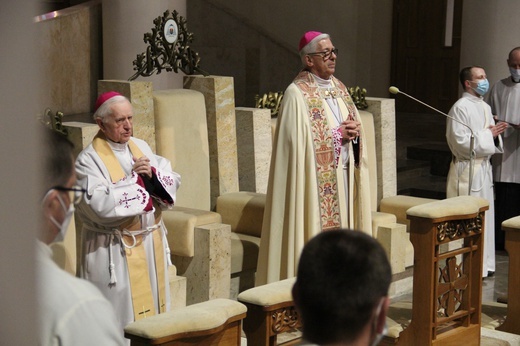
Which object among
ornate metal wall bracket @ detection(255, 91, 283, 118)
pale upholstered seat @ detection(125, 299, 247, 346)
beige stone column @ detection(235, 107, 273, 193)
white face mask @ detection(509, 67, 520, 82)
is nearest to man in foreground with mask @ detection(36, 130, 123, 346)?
pale upholstered seat @ detection(125, 299, 247, 346)

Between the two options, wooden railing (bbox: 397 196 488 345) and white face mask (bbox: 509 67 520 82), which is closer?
wooden railing (bbox: 397 196 488 345)

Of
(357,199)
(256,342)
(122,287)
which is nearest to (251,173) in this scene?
(357,199)

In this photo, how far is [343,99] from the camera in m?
5.90

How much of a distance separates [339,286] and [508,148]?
6629mm

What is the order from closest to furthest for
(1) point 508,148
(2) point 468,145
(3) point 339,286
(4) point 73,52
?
(3) point 339,286 → (2) point 468,145 → (1) point 508,148 → (4) point 73,52

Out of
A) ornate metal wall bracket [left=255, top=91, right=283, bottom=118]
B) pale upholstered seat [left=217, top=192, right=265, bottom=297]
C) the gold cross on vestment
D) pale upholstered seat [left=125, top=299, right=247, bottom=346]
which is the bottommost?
pale upholstered seat [left=217, top=192, right=265, bottom=297]

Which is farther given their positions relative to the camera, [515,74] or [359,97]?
[515,74]

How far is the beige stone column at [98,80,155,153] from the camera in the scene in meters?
5.79

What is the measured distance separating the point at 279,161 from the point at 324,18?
294 inches

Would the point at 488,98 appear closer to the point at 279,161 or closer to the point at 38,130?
the point at 279,161

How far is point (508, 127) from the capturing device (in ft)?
26.0

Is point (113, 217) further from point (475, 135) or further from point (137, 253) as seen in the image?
point (475, 135)

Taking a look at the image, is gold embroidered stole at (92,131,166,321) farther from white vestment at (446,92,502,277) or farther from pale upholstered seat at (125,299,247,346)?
white vestment at (446,92,502,277)

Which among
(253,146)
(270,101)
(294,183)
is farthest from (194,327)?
(270,101)
